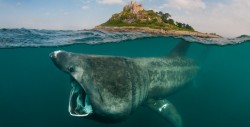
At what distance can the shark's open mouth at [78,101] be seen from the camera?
5965mm

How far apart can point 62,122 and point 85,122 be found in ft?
9.43

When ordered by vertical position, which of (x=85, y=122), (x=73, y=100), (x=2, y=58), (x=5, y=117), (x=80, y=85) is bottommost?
(x=5, y=117)

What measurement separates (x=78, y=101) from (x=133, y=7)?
30.4m

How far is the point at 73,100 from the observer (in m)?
6.16

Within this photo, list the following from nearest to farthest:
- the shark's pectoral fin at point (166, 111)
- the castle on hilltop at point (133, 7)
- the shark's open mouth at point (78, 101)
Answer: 1. the shark's open mouth at point (78, 101)
2. the shark's pectoral fin at point (166, 111)
3. the castle on hilltop at point (133, 7)

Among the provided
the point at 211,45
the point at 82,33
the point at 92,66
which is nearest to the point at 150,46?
the point at 211,45

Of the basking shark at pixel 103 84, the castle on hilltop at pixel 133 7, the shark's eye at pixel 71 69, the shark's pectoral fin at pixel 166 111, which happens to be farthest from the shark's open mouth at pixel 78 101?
the castle on hilltop at pixel 133 7

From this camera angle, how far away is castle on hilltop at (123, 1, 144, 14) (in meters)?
34.9

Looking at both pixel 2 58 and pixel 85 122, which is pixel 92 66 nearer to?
pixel 85 122

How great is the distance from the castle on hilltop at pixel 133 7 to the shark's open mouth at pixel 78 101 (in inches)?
1137

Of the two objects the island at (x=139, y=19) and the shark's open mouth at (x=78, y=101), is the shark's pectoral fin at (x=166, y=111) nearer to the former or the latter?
the shark's open mouth at (x=78, y=101)

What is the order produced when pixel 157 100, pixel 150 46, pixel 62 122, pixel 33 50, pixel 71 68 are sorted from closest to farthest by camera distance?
pixel 71 68 → pixel 157 100 → pixel 62 122 → pixel 33 50 → pixel 150 46

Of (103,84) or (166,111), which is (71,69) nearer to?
(103,84)

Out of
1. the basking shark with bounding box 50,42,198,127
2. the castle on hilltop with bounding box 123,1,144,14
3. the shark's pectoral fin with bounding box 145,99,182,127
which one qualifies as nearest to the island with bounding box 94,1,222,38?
the castle on hilltop with bounding box 123,1,144,14
